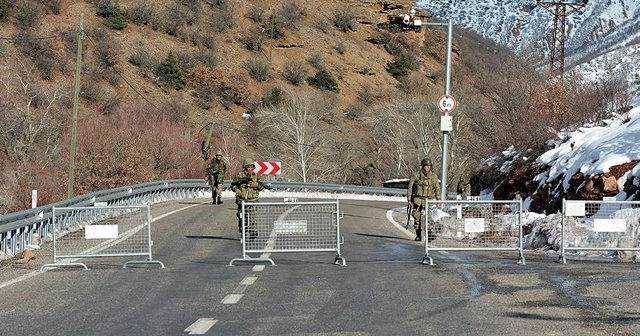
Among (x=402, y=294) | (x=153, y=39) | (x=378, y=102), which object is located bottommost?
(x=402, y=294)

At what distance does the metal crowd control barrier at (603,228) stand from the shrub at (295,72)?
78.2 m

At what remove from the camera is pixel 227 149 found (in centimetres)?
7569

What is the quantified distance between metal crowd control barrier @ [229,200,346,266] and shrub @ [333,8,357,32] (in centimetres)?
10125

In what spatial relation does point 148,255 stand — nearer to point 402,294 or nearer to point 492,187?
point 402,294

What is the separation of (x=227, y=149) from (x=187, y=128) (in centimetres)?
370

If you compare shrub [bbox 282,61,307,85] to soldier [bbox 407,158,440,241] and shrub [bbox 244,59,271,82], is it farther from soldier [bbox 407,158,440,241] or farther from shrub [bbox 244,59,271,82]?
soldier [bbox 407,158,440,241]

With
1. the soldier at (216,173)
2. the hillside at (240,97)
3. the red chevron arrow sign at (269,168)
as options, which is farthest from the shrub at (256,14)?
the soldier at (216,173)

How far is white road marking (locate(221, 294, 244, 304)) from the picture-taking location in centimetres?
1131

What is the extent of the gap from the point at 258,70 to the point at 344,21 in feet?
83.2

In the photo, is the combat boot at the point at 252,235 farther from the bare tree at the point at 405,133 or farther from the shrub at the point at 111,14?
the shrub at the point at 111,14

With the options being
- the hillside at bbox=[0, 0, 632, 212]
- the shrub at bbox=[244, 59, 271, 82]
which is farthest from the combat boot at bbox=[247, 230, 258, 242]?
the shrub at bbox=[244, 59, 271, 82]

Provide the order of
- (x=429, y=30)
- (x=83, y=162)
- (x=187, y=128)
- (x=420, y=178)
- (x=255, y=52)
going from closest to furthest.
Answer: (x=420, y=178) < (x=83, y=162) < (x=187, y=128) < (x=255, y=52) < (x=429, y=30)

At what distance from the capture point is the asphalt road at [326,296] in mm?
9594

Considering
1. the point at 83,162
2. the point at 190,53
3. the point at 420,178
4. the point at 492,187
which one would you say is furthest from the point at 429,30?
the point at 420,178
